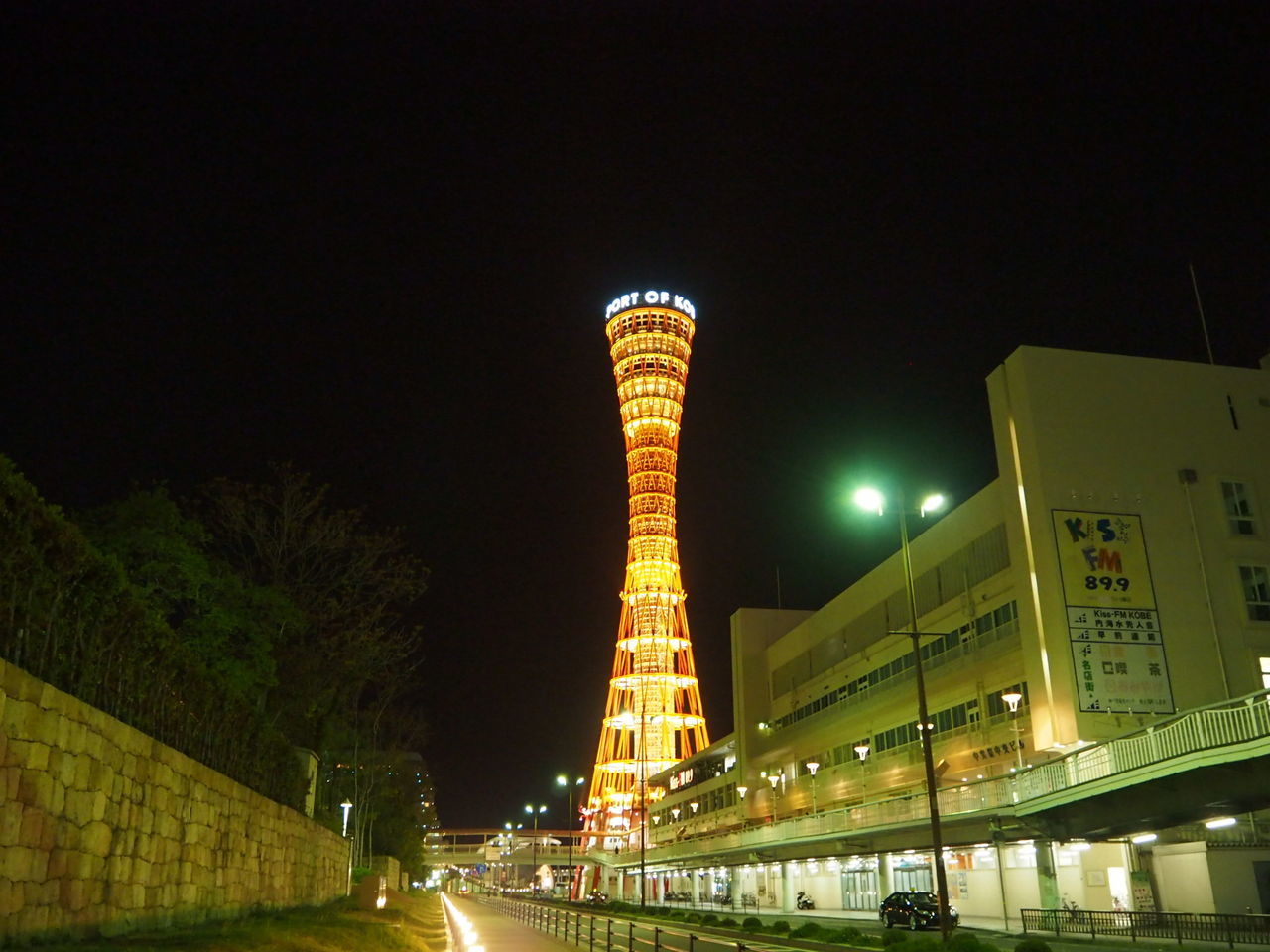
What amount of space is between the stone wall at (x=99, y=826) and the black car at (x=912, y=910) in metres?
23.7

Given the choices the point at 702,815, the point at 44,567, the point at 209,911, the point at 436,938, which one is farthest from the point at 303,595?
the point at 702,815

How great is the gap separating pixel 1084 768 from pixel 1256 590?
1571 centimetres

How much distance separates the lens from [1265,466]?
3791 centimetres

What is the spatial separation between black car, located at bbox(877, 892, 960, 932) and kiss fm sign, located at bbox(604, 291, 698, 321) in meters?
63.0

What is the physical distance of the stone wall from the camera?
28.1 ft

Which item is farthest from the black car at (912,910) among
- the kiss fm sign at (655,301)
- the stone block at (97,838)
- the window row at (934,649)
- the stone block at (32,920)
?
the kiss fm sign at (655,301)

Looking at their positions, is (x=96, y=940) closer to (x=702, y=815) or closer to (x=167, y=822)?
(x=167, y=822)

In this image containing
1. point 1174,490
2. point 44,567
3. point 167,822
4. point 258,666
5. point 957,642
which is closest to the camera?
point 44,567

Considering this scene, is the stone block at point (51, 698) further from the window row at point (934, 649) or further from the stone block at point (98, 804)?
the window row at point (934, 649)

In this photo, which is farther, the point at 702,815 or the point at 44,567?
the point at 702,815

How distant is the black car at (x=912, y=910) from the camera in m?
32.9

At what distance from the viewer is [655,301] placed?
297 ft

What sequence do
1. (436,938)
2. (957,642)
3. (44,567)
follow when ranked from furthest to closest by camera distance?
1. (957,642)
2. (436,938)
3. (44,567)

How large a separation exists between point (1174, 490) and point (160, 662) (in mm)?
34317
